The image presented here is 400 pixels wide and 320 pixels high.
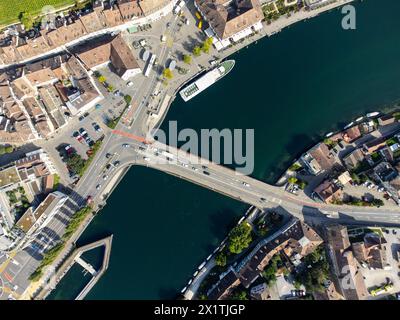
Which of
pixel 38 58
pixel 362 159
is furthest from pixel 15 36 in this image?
pixel 362 159

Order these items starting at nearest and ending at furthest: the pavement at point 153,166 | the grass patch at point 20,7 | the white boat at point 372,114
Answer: the pavement at point 153,166, the white boat at point 372,114, the grass patch at point 20,7

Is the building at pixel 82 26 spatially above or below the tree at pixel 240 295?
above

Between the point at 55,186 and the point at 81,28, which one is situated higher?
the point at 81,28

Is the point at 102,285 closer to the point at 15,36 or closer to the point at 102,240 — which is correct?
the point at 102,240

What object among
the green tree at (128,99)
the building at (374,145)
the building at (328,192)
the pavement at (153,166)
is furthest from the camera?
the green tree at (128,99)

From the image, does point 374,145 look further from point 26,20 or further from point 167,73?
point 26,20

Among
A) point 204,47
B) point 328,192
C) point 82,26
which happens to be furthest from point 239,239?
point 82,26

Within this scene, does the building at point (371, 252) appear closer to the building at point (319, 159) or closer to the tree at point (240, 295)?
the building at point (319, 159)

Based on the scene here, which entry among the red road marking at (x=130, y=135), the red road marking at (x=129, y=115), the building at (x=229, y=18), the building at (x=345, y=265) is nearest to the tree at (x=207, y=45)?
the building at (x=229, y=18)
